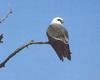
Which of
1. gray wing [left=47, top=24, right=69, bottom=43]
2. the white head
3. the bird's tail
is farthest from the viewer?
the white head

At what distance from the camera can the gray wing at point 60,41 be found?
3.84 meters

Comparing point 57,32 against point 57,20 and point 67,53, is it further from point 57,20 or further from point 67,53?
point 67,53

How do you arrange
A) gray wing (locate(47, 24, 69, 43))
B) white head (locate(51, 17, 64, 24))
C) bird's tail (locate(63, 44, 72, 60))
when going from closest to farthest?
bird's tail (locate(63, 44, 72, 60)), gray wing (locate(47, 24, 69, 43)), white head (locate(51, 17, 64, 24))

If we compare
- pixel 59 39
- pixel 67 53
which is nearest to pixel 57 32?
pixel 59 39

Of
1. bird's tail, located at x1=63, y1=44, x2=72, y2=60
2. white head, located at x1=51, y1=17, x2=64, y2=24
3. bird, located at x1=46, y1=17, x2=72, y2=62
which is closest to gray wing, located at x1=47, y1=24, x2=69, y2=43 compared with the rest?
bird, located at x1=46, y1=17, x2=72, y2=62

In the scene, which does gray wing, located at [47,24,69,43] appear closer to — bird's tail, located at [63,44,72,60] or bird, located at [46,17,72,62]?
bird, located at [46,17,72,62]

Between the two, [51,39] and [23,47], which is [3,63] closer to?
[23,47]

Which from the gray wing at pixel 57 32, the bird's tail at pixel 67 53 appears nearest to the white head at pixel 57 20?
the gray wing at pixel 57 32

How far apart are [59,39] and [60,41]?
0.28 feet

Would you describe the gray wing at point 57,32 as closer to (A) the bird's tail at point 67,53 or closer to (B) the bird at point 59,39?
(B) the bird at point 59,39

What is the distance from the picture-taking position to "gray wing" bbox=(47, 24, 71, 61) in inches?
151

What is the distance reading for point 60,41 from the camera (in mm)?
4102

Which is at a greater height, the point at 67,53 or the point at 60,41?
the point at 60,41

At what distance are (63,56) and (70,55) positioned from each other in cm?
14
